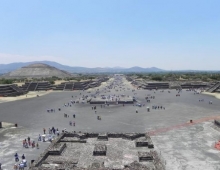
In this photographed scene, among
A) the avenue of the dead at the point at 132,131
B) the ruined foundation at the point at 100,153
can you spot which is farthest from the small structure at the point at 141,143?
the avenue of the dead at the point at 132,131

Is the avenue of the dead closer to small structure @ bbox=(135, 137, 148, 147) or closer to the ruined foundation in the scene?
the ruined foundation

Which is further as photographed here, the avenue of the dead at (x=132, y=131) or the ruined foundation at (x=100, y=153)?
the avenue of the dead at (x=132, y=131)

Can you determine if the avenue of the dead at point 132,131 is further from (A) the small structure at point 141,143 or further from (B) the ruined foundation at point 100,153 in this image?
(A) the small structure at point 141,143

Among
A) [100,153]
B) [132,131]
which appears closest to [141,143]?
[100,153]

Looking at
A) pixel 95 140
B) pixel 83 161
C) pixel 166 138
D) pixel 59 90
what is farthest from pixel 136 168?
pixel 59 90

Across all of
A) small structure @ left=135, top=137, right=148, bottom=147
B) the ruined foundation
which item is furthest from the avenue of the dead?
small structure @ left=135, top=137, right=148, bottom=147

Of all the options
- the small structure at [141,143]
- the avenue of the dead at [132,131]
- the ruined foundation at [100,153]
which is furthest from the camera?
the small structure at [141,143]

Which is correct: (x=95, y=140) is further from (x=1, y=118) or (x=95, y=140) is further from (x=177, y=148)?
(x=1, y=118)

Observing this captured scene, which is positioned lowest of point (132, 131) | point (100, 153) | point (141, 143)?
point (132, 131)

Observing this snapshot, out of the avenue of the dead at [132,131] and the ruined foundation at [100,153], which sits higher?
the ruined foundation at [100,153]

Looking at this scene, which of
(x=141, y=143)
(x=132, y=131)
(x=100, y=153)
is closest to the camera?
(x=100, y=153)

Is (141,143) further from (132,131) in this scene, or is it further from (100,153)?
(132,131)
